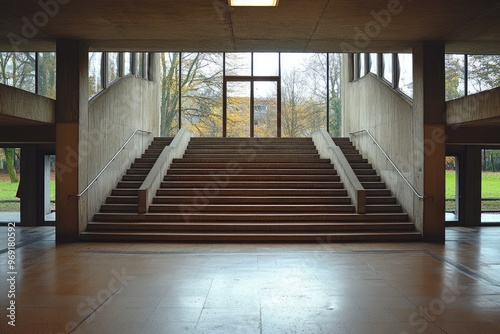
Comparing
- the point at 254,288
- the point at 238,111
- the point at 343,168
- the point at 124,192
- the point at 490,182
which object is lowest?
the point at 254,288

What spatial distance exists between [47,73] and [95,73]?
1.14m

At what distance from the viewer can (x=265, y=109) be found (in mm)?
17875

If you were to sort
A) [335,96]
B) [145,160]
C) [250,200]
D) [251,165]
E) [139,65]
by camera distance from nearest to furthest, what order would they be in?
[250,200], [251,165], [145,160], [139,65], [335,96]

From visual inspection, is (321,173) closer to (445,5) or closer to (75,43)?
(445,5)

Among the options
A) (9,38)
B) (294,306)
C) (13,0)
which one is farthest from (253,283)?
(9,38)

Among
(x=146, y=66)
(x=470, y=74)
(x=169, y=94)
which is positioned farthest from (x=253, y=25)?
(x=169, y=94)

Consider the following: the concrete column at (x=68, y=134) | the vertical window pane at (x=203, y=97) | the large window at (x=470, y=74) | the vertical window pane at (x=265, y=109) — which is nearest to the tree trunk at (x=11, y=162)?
the concrete column at (x=68, y=134)

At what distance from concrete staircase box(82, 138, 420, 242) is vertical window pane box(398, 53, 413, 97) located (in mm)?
2476

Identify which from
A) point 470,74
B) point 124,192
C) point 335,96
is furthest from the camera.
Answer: point 335,96

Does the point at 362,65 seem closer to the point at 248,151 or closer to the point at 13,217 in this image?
the point at 248,151

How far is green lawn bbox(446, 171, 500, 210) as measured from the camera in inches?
504

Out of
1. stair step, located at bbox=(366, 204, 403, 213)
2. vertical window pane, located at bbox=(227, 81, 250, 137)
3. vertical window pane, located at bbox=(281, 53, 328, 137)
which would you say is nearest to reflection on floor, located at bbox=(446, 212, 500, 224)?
stair step, located at bbox=(366, 204, 403, 213)

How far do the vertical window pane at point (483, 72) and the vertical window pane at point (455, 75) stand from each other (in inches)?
8.1

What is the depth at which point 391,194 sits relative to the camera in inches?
444
